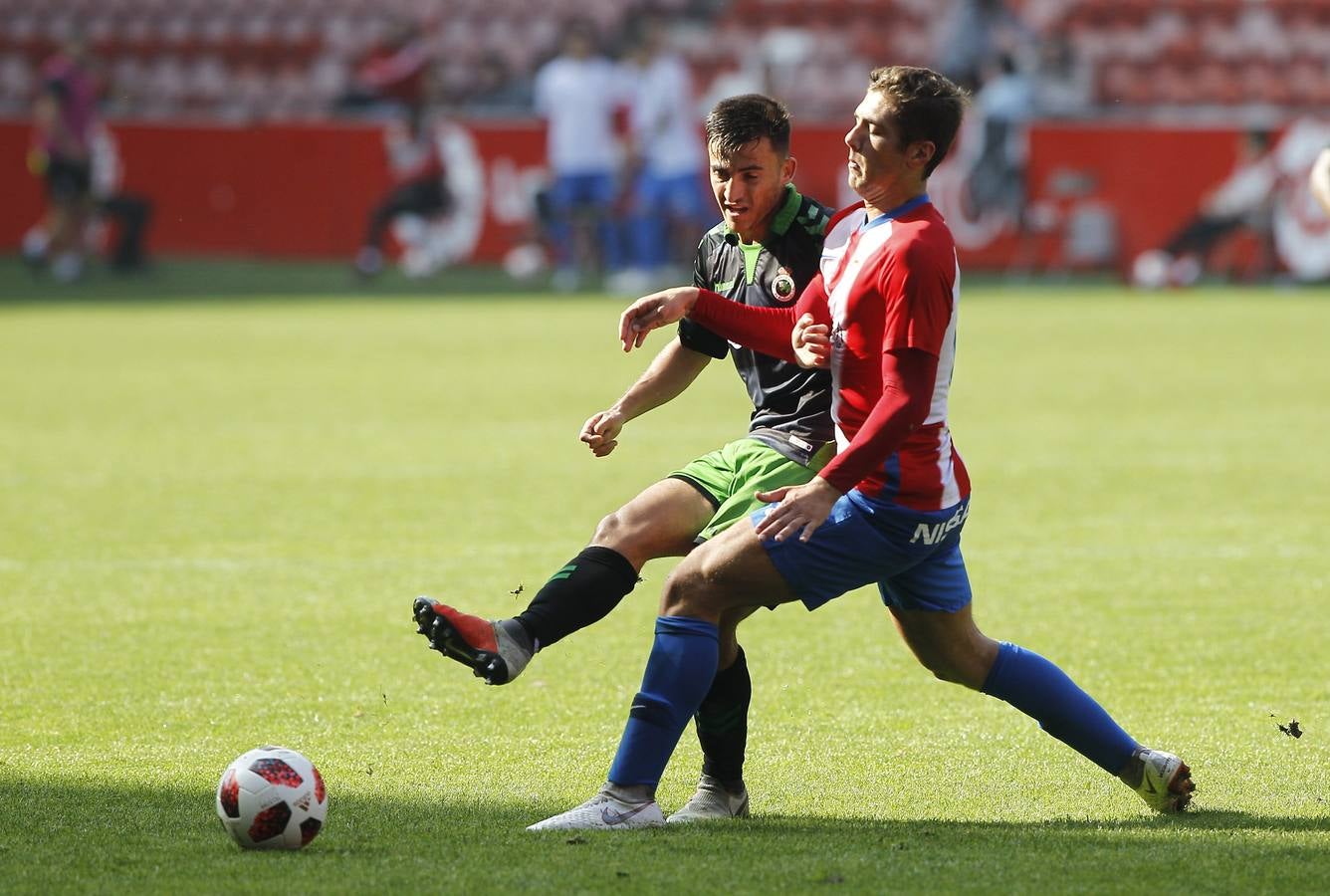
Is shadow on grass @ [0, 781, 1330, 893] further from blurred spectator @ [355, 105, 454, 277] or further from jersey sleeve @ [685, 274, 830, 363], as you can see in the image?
blurred spectator @ [355, 105, 454, 277]

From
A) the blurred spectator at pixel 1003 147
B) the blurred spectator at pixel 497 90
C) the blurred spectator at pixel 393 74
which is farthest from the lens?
the blurred spectator at pixel 497 90

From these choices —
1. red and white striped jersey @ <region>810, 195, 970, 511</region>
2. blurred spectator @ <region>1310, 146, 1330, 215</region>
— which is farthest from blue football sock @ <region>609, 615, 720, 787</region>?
blurred spectator @ <region>1310, 146, 1330, 215</region>

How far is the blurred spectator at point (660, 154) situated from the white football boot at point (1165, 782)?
57.9 feet

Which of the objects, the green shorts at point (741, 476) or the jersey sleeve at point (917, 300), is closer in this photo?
the jersey sleeve at point (917, 300)

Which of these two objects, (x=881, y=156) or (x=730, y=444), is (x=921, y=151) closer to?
(x=881, y=156)

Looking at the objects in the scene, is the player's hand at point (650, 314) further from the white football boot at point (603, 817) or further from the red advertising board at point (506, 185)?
the red advertising board at point (506, 185)

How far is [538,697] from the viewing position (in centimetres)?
609

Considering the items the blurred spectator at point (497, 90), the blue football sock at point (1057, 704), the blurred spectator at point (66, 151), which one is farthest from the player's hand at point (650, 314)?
the blurred spectator at point (497, 90)

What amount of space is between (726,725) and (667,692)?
17.3 inches

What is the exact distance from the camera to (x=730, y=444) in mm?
4855

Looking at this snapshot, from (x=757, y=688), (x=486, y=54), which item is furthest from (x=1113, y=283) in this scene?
(x=757, y=688)

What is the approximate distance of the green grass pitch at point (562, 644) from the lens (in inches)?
169

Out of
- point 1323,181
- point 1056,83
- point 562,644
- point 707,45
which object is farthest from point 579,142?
point 562,644

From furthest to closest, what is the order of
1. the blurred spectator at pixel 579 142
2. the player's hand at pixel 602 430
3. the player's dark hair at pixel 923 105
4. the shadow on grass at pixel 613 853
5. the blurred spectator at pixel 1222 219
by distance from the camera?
the blurred spectator at pixel 579 142 → the blurred spectator at pixel 1222 219 → the player's hand at pixel 602 430 → the player's dark hair at pixel 923 105 → the shadow on grass at pixel 613 853
